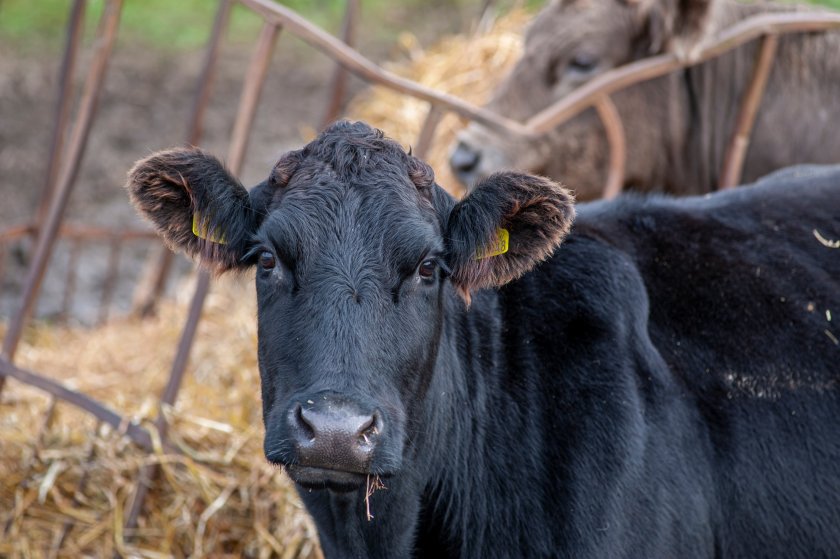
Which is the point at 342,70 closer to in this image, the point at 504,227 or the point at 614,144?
the point at 614,144

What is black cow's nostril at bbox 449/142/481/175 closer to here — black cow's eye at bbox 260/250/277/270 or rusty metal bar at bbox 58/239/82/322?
black cow's eye at bbox 260/250/277/270

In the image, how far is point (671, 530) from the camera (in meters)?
3.51

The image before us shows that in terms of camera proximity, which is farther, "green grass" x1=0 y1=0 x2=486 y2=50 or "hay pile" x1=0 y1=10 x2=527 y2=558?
"green grass" x1=0 y1=0 x2=486 y2=50

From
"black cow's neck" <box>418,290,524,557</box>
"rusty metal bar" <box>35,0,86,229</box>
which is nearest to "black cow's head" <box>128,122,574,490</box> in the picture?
"black cow's neck" <box>418,290,524,557</box>

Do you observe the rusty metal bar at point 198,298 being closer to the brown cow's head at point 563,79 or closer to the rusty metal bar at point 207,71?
the rusty metal bar at point 207,71

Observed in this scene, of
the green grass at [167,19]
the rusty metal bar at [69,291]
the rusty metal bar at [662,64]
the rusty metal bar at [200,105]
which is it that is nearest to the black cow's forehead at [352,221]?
the rusty metal bar at [662,64]

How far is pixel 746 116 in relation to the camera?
6195 mm

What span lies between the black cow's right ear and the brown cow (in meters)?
3.10

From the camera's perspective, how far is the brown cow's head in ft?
21.3

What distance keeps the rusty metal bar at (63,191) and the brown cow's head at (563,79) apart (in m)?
2.03

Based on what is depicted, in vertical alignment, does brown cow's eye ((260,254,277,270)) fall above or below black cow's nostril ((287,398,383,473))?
above

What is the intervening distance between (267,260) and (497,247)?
71 cm

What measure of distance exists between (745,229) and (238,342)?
12.2 ft

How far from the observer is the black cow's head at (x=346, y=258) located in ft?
9.83
